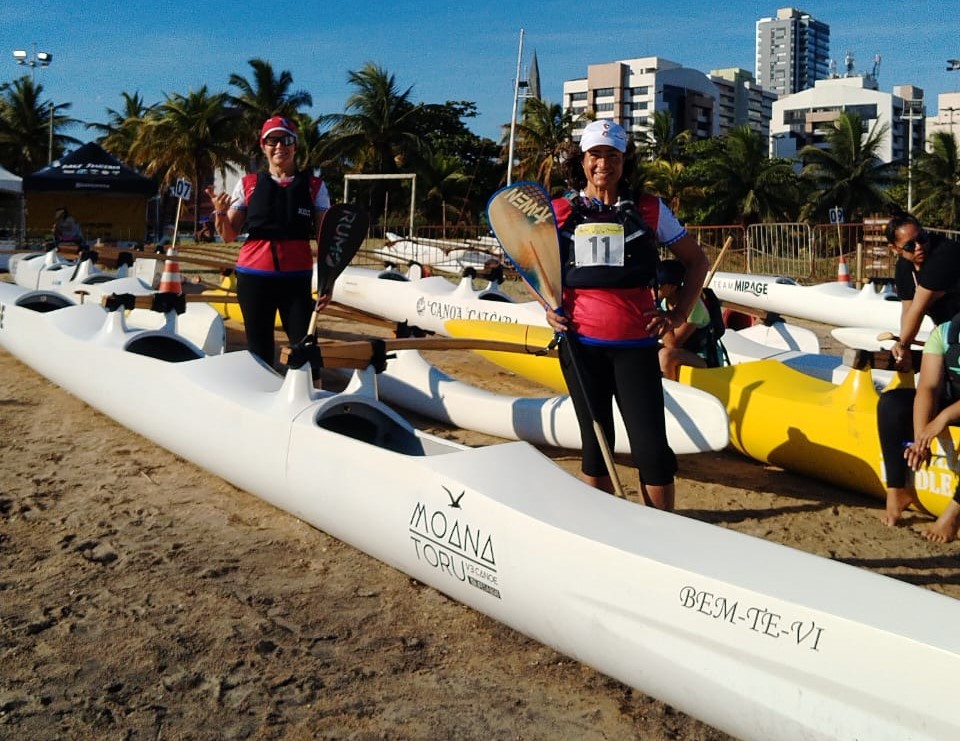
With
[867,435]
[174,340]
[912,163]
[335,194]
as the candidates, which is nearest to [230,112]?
[335,194]

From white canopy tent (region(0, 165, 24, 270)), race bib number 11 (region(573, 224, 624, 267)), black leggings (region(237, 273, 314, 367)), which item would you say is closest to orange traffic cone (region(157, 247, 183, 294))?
black leggings (region(237, 273, 314, 367))

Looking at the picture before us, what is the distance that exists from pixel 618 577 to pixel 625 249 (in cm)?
105

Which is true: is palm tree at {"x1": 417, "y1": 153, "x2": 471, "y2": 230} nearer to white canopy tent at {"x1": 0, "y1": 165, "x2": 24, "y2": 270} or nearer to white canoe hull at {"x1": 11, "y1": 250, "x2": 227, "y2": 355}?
white canopy tent at {"x1": 0, "y1": 165, "x2": 24, "y2": 270}

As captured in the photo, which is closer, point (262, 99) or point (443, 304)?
point (443, 304)

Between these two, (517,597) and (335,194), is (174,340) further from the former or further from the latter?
(335,194)

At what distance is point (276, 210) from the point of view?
4320mm

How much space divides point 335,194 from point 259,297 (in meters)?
33.0

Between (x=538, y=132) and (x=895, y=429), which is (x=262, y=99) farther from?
(x=895, y=429)

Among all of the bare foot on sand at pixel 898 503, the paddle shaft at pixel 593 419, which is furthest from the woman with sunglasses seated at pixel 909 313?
the paddle shaft at pixel 593 419

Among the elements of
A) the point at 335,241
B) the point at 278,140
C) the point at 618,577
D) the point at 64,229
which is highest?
the point at 64,229

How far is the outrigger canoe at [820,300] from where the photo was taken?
10.5 m

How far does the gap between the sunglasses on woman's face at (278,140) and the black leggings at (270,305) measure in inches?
24.1

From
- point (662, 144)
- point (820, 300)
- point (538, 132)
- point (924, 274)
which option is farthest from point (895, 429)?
point (662, 144)

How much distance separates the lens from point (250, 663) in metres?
2.59
